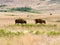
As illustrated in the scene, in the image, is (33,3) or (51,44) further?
(33,3)

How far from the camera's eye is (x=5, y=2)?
16612 cm

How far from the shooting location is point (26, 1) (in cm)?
16462

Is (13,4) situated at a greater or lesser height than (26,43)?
lesser

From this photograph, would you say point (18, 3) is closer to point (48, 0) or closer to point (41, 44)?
point (48, 0)

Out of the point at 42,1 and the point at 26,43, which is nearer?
the point at 26,43

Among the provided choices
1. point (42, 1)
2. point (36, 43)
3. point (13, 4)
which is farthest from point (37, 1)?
point (36, 43)

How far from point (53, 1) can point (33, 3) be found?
12441 millimetres

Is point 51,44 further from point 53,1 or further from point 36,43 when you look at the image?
point 53,1

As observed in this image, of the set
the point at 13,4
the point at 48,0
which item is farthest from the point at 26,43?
the point at 48,0

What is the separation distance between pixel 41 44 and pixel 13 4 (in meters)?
149

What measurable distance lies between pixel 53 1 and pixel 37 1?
9650 millimetres

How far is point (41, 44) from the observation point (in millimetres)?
10750

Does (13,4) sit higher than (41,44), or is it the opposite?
(41,44)

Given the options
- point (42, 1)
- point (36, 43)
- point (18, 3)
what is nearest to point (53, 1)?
point (42, 1)
